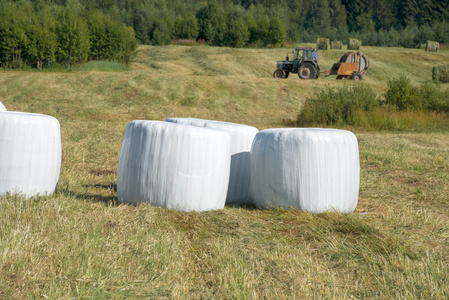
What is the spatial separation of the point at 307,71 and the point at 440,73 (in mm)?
7777

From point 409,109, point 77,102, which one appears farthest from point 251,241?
point 77,102

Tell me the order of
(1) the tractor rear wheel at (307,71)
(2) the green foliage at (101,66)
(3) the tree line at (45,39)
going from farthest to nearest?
1. (1) the tractor rear wheel at (307,71)
2. (2) the green foliage at (101,66)
3. (3) the tree line at (45,39)

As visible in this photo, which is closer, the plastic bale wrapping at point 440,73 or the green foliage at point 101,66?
the green foliage at point 101,66

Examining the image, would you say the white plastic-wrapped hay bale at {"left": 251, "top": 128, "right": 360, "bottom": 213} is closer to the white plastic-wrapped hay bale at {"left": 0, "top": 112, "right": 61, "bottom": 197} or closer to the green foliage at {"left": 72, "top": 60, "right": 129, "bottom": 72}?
the white plastic-wrapped hay bale at {"left": 0, "top": 112, "right": 61, "bottom": 197}

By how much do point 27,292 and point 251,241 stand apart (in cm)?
164

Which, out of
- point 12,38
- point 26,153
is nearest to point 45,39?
point 12,38

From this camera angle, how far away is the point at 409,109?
15.0 metres

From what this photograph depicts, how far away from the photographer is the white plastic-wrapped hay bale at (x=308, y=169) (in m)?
4.55

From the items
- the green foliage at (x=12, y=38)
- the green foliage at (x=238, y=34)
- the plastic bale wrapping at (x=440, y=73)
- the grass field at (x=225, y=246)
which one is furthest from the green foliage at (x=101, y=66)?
the green foliage at (x=238, y=34)

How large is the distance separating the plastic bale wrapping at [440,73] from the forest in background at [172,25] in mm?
15538

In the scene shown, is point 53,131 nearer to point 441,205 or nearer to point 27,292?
point 27,292

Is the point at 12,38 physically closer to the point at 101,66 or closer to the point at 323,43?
the point at 101,66

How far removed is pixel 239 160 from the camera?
17.0 feet

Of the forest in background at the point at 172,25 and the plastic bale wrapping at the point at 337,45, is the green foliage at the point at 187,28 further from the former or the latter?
the plastic bale wrapping at the point at 337,45
